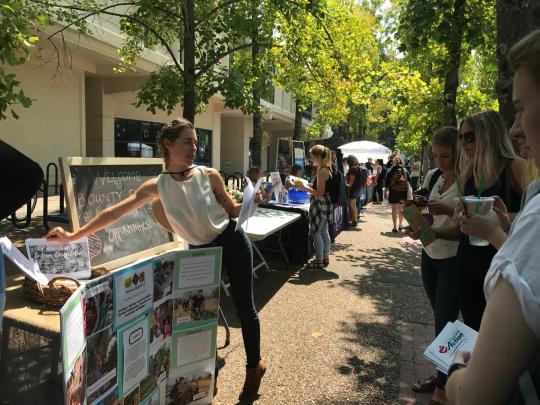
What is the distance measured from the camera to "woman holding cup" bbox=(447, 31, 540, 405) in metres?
0.76

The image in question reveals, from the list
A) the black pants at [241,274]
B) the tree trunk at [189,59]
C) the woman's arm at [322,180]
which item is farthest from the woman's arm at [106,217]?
the woman's arm at [322,180]

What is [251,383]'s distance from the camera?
2.89m

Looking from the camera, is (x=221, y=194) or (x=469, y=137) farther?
(x=221, y=194)

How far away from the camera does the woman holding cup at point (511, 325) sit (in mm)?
759

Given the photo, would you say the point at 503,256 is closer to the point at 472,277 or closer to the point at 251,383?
the point at 472,277

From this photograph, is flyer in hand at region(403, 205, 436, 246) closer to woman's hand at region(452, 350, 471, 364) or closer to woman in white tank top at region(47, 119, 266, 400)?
woman in white tank top at region(47, 119, 266, 400)

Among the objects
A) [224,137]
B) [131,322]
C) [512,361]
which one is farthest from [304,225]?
[224,137]

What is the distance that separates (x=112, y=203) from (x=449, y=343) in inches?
92.9

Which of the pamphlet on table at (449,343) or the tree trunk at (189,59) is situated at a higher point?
the tree trunk at (189,59)

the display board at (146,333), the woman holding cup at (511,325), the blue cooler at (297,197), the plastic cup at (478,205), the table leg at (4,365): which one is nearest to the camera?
the woman holding cup at (511,325)

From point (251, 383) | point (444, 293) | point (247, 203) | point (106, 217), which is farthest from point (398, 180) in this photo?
point (106, 217)

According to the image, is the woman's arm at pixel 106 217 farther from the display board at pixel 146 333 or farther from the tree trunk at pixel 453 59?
the tree trunk at pixel 453 59

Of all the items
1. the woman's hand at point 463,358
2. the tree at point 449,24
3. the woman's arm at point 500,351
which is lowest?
the woman's hand at point 463,358

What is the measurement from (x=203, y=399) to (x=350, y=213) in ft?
29.0
